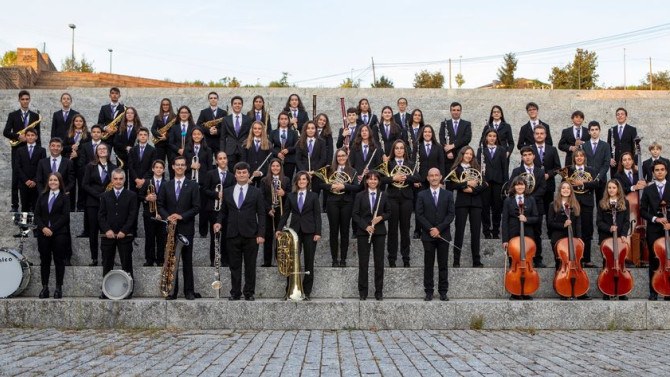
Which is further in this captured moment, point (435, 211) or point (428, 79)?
point (428, 79)

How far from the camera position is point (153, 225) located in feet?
32.1

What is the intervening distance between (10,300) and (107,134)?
3.56 meters

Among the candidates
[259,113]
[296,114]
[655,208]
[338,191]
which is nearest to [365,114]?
[296,114]

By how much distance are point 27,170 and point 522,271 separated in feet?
25.5

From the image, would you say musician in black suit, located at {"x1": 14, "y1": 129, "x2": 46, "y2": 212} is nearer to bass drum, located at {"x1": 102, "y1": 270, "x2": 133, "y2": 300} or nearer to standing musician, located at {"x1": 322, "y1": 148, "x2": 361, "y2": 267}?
bass drum, located at {"x1": 102, "y1": 270, "x2": 133, "y2": 300}

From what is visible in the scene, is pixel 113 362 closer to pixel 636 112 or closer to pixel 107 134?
pixel 107 134

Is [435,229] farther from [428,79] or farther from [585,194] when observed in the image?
[428,79]

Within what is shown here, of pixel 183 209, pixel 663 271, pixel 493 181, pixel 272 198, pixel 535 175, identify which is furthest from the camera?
pixel 493 181

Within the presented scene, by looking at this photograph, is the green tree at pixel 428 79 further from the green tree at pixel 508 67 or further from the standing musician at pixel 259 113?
the standing musician at pixel 259 113

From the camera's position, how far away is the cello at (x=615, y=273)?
860 centimetres

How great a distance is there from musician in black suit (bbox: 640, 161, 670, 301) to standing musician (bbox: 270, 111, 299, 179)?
17.3 ft

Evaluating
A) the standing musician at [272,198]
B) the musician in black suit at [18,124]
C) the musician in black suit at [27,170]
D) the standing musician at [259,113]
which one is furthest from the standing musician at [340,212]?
the musician in black suit at [18,124]

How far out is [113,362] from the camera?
249 inches

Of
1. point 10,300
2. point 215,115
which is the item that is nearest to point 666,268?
point 215,115
